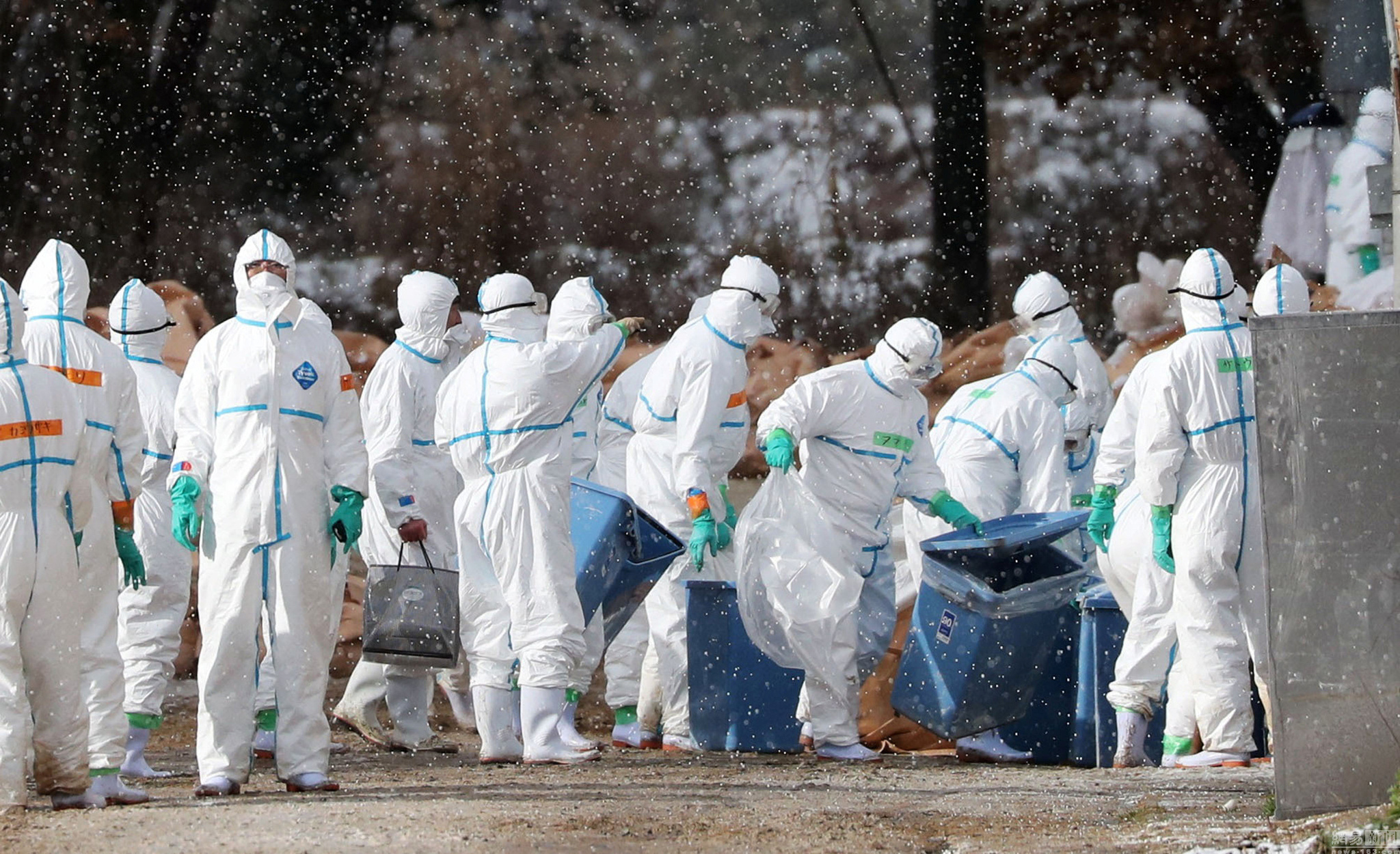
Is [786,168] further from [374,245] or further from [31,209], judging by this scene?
[31,209]

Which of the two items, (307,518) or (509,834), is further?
(307,518)

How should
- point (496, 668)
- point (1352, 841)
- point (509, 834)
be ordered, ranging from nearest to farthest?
1. point (1352, 841)
2. point (509, 834)
3. point (496, 668)

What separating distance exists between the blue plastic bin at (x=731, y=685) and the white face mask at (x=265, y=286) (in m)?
1.88

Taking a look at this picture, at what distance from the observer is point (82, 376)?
5.31 meters

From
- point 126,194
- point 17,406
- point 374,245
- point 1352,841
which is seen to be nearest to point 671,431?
point 17,406

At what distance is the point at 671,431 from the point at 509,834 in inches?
120

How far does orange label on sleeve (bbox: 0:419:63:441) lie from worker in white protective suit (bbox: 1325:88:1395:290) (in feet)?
24.6

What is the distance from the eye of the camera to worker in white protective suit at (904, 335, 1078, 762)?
7.07 meters

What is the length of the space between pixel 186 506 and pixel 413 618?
1.01m

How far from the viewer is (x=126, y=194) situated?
11133 mm

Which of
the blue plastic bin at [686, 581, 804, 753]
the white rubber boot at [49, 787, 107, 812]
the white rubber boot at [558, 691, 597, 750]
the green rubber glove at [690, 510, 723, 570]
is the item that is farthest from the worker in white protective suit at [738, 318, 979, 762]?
the white rubber boot at [49, 787, 107, 812]

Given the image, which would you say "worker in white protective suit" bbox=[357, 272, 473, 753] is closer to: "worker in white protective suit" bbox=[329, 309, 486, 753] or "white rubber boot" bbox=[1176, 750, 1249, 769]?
"worker in white protective suit" bbox=[329, 309, 486, 753]

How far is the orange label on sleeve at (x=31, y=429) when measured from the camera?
4.64m

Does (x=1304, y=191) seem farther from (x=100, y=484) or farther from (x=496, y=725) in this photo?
(x=100, y=484)
